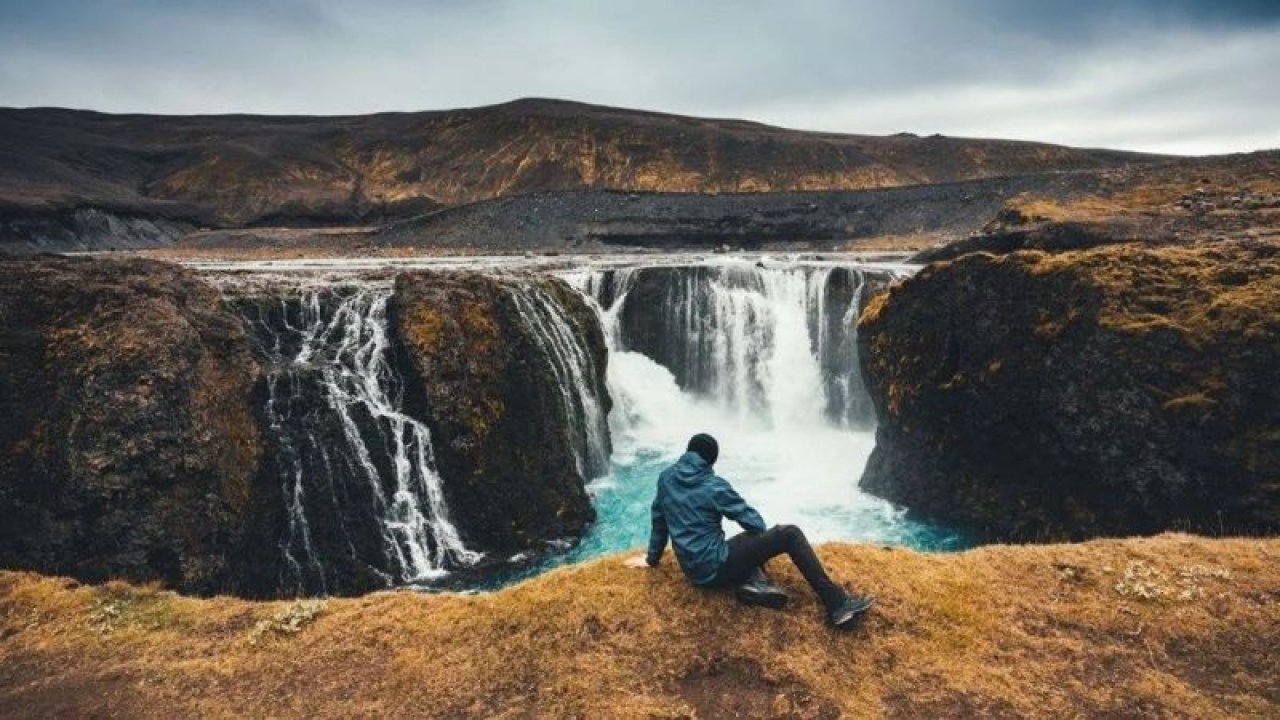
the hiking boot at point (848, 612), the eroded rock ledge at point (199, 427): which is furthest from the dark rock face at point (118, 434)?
the hiking boot at point (848, 612)

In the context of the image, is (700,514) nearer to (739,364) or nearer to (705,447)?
(705,447)

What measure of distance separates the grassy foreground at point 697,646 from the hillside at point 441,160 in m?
76.3

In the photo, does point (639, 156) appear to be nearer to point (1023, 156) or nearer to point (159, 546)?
point (1023, 156)

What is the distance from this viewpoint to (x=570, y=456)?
20.0 meters

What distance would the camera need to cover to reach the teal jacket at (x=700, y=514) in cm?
735

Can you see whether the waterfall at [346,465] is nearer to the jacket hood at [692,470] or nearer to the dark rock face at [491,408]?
the dark rock face at [491,408]

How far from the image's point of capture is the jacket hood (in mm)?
7480

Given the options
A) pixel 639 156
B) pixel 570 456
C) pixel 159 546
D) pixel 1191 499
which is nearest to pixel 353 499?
pixel 159 546

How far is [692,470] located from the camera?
24.7ft

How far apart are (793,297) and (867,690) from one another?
2637cm

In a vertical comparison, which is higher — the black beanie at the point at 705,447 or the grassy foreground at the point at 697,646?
the black beanie at the point at 705,447

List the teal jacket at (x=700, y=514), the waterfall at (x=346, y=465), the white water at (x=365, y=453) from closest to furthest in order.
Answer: the teal jacket at (x=700, y=514)
the waterfall at (x=346, y=465)
the white water at (x=365, y=453)

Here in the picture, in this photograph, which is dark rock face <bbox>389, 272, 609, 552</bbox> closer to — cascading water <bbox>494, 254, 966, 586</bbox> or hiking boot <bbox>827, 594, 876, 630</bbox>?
cascading water <bbox>494, 254, 966, 586</bbox>

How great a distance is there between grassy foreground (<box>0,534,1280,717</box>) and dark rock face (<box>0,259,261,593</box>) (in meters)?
3.66
